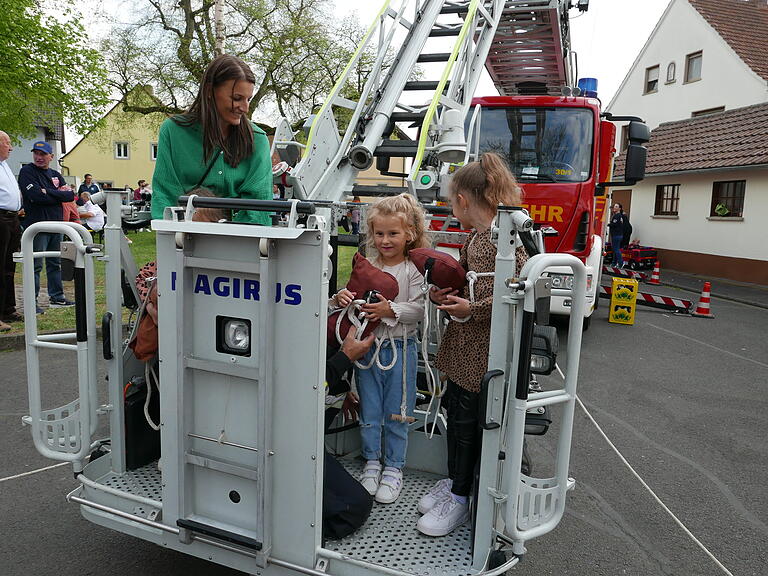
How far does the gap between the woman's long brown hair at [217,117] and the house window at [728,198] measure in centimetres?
1693

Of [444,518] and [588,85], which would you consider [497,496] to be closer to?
[444,518]

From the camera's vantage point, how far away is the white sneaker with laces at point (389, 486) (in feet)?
9.59

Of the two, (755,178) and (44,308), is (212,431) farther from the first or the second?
(755,178)

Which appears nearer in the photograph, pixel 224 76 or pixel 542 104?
pixel 224 76

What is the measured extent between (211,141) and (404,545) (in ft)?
6.62

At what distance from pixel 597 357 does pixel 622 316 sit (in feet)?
8.70

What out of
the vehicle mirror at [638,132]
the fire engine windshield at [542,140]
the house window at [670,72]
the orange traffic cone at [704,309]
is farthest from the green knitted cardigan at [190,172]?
the house window at [670,72]

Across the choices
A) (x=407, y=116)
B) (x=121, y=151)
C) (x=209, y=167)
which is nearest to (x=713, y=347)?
(x=407, y=116)

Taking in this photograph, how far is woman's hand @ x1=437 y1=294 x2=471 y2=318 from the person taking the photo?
261 cm

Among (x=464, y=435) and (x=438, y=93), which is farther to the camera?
(x=438, y=93)

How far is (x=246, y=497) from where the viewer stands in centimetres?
237

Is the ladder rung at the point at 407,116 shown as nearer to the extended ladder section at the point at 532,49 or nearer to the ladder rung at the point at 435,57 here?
the ladder rung at the point at 435,57

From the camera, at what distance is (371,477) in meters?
3.06

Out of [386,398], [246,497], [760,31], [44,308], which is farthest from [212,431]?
[760,31]
